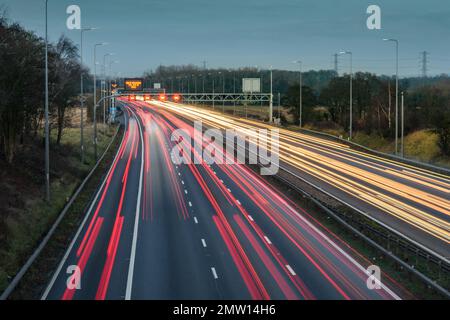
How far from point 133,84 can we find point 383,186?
54.5 meters

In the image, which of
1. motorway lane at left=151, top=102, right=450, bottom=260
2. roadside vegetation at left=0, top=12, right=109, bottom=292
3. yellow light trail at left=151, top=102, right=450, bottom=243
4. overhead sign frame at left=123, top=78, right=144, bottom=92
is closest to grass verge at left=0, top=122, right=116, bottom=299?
roadside vegetation at left=0, top=12, right=109, bottom=292

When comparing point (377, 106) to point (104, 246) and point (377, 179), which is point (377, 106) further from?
point (104, 246)

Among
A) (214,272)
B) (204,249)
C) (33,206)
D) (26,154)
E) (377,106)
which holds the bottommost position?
(214,272)

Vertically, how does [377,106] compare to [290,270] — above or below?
above

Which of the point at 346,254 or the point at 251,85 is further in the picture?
the point at 251,85

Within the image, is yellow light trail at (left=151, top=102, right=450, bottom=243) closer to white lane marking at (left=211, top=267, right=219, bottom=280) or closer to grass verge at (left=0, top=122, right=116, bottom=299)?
white lane marking at (left=211, top=267, right=219, bottom=280)

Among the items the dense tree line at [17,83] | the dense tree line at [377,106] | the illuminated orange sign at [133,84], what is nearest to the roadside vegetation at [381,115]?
the dense tree line at [377,106]

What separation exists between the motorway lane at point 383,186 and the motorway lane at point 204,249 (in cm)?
418

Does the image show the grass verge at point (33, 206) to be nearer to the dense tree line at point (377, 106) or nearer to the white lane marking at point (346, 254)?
the white lane marking at point (346, 254)

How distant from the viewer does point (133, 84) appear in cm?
9300

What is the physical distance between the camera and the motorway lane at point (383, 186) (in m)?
32.2

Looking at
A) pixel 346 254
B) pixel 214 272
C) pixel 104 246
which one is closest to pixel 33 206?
pixel 104 246
